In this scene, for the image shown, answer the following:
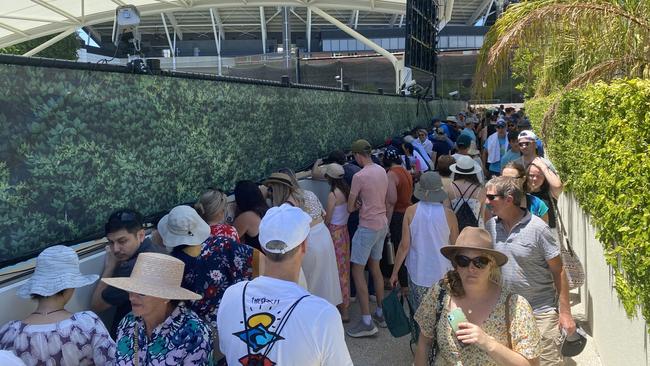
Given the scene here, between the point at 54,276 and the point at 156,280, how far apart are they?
2.22 feet

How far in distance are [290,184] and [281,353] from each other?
2804mm

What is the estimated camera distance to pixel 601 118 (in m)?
4.85

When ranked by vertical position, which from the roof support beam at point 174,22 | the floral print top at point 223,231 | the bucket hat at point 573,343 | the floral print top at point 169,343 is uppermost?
the roof support beam at point 174,22

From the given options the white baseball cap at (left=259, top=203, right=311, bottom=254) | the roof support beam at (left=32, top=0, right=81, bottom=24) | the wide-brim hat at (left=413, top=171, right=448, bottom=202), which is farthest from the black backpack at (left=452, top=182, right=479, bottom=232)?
the roof support beam at (left=32, top=0, right=81, bottom=24)

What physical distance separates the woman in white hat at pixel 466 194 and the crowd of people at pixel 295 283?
0.04 ft

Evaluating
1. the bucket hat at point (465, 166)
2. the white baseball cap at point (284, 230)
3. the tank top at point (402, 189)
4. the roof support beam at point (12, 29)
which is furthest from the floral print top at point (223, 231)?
the roof support beam at point (12, 29)

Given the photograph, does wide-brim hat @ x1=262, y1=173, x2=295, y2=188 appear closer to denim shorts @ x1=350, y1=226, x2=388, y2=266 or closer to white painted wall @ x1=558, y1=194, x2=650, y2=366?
denim shorts @ x1=350, y1=226, x2=388, y2=266

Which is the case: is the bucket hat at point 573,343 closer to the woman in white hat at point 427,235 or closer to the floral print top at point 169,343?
the woman in white hat at point 427,235

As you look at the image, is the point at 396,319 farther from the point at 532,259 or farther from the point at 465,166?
the point at 465,166

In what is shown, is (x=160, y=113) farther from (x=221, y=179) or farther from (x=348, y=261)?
(x=348, y=261)

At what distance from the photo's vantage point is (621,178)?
3941mm

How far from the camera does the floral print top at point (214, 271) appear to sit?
11.4ft

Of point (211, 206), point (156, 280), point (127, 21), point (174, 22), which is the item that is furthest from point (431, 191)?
point (174, 22)

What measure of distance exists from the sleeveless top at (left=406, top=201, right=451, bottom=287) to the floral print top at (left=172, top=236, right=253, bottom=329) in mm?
1690
